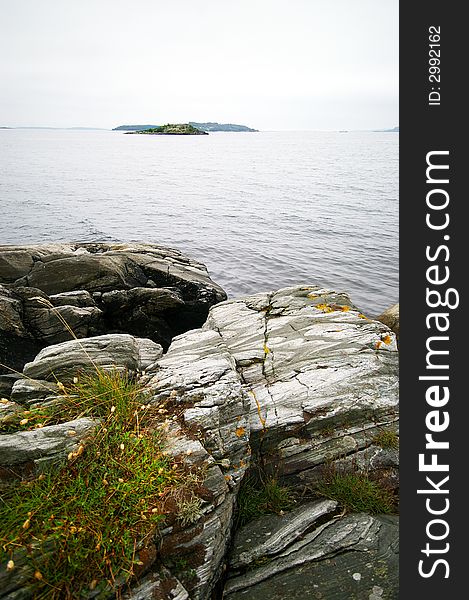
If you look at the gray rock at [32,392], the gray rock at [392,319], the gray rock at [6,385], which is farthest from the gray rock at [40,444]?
the gray rock at [392,319]

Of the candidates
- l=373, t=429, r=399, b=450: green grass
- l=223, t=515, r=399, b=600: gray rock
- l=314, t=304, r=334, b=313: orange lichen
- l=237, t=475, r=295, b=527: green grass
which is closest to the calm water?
l=314, t=304, r=334, b=313: orange lichen

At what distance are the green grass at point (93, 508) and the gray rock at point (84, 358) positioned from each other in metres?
1.10

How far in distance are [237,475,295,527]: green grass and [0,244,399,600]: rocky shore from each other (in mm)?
52

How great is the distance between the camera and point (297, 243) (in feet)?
92.6

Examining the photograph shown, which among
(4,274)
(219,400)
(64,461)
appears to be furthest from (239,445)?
(4,274)

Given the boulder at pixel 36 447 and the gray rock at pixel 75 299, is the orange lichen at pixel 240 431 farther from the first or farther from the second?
the gray rock at pixel 75 299

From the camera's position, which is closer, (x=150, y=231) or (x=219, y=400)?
(x=219, y=400)

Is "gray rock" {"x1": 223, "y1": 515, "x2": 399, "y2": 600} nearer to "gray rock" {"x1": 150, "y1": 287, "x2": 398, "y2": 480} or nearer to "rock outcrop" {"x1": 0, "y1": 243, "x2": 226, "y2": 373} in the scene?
"gray rock" {"x1": 150, "y1": 287, "x2": 398, "y2": 480}

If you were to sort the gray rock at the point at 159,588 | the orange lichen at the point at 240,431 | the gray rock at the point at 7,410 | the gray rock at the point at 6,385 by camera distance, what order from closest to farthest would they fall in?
1. the gray rock at the point at 159,588
2. the gray rock at the point at 7,410
3. the orange lichen at the point at 240,431
4. the gray rock at the point at 6,385

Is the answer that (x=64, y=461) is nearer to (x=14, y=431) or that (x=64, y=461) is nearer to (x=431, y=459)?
(x=14, y=431)

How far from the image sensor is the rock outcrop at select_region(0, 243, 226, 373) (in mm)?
11094

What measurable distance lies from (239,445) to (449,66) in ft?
16.3

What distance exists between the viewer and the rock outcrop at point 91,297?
1109 cm

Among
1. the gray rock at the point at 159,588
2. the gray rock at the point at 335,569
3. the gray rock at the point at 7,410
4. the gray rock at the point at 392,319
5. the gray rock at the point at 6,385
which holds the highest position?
the gray rock at the point at 7,410
